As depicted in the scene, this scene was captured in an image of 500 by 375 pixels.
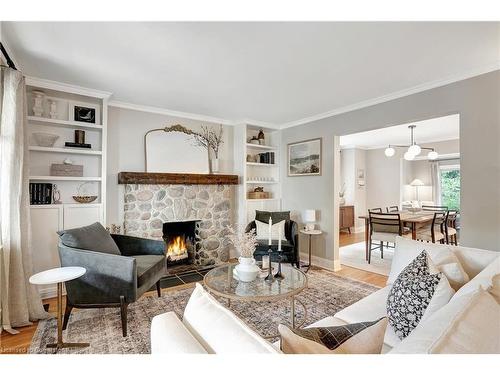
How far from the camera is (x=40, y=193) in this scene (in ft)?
9.56

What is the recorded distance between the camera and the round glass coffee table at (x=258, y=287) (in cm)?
193

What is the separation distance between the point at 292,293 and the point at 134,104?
3242mm

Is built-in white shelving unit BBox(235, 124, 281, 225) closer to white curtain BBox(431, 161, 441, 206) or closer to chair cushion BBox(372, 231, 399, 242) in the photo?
chair cushion BBox(372, 231, 399, 242)

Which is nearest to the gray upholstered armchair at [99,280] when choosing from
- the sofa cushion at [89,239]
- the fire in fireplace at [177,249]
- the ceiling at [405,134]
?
the sofa cushion at [89,239]

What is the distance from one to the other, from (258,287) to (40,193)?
8.58ft

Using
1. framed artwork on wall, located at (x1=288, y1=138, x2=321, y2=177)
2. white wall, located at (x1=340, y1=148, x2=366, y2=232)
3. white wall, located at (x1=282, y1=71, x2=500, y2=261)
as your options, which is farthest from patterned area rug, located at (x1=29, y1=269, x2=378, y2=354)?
white wall, located at (x1=340, y1=148, x2=366, y2=232)

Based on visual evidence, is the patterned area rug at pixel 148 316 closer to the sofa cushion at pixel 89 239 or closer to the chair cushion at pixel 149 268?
the chair cushion at pixel 149 268

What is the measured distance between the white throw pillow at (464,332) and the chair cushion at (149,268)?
7.07ft

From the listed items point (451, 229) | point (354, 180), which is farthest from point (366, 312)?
point (354, 180)

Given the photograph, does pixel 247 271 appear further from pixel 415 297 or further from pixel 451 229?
pixel 451 229

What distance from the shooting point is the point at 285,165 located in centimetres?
487
